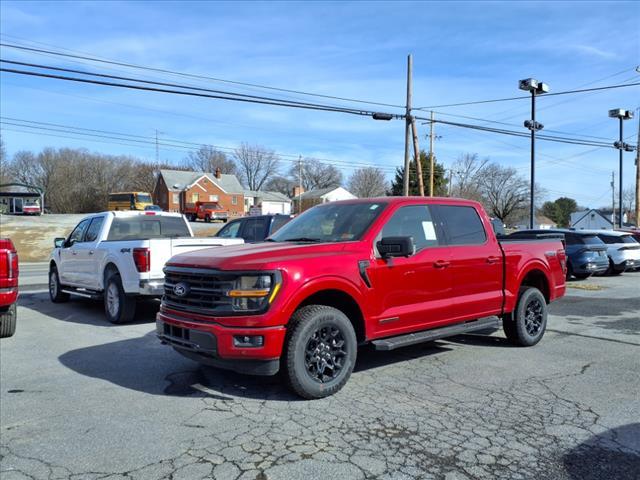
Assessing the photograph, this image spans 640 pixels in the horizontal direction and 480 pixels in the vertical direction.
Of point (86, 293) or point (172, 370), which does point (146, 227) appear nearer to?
point (86, 293)

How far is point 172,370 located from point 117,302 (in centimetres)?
332

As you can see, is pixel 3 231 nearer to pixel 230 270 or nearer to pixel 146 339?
pixel 146 339

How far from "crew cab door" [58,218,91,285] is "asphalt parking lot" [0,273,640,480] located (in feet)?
10.9

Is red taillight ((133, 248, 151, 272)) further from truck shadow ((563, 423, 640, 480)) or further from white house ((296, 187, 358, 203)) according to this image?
white house ((296, 187, 358, 203))

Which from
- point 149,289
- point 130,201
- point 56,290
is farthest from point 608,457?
point 130,201

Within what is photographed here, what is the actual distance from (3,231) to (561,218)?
102906mm

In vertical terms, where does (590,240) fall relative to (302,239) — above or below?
below

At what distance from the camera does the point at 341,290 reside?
512cm

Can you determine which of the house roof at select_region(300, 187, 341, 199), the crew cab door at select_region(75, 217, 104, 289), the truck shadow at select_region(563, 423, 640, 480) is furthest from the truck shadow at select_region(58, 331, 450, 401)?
the house roof at select_region(300, 187, 341, 199)

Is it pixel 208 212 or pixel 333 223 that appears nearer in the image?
pixel 333 223

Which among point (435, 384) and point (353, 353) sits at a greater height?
point (353, 353)

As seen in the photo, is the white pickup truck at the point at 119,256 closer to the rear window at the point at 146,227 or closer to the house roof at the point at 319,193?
the rear window at the point at 146,227

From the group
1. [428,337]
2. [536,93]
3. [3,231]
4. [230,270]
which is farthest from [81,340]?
[3,231]

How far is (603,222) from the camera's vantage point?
71.8m
